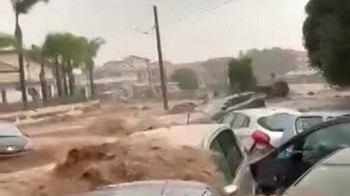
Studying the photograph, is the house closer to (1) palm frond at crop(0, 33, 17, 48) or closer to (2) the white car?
(1) palm frond at crop(0, 33, 17, 48)

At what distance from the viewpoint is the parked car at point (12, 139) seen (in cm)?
1880

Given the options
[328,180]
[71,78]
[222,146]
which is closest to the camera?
[328,180]

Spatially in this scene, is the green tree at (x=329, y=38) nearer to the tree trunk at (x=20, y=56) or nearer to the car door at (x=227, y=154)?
the tree trunk at (x=20, y=56)

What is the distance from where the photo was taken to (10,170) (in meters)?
17.5

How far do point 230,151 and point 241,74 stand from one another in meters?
24.6

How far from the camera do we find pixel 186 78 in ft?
95.5

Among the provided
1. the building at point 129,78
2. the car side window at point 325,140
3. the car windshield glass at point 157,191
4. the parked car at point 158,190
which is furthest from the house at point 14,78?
the car windshield glass at point 157,191

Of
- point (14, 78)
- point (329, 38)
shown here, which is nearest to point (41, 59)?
point (14, 78)

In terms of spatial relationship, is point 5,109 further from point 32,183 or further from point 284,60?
point 284,60

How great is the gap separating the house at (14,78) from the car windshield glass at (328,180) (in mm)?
13848

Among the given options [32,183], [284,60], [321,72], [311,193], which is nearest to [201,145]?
[311,193]

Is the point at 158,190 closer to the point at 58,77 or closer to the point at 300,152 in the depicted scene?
the point at 300,152

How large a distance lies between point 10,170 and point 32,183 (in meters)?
3.48

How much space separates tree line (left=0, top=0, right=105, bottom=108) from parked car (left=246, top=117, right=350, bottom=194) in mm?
9379
